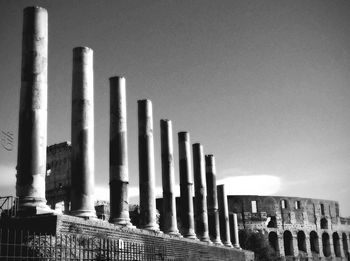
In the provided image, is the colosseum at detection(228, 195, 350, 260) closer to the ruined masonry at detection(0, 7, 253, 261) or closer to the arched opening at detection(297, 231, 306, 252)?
the arched opening at detection(297, 231, 306, 252)

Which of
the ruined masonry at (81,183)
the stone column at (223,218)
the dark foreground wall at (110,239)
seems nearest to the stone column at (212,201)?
the stone column at (223,218)

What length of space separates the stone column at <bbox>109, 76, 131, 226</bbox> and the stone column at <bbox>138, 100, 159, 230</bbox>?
2.28 metres

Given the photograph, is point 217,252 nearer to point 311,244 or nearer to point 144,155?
point 144,155

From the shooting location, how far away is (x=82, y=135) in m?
12.1

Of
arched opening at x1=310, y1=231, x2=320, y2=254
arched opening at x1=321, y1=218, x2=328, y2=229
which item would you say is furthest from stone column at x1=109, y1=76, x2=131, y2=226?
arched opening at x1=321, y1=218, x2=328, y2=229

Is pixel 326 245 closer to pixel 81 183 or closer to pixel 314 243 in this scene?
pixel 314 243

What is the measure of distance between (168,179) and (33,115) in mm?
9611

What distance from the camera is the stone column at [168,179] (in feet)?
62.4

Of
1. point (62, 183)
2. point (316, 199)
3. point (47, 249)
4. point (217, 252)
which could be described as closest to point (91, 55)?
point (47, 249)

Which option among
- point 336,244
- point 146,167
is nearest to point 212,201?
point 146,167

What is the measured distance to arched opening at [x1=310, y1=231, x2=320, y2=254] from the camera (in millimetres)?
47719

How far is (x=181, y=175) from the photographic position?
69.9 feet

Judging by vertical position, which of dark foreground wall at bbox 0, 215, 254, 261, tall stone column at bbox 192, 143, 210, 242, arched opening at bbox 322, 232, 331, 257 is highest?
tall stone column at bbox 192, 143, 210, 242

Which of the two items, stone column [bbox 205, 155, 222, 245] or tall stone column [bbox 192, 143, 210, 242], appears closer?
tall stone column [bbox 192, 143, 210, 242]
